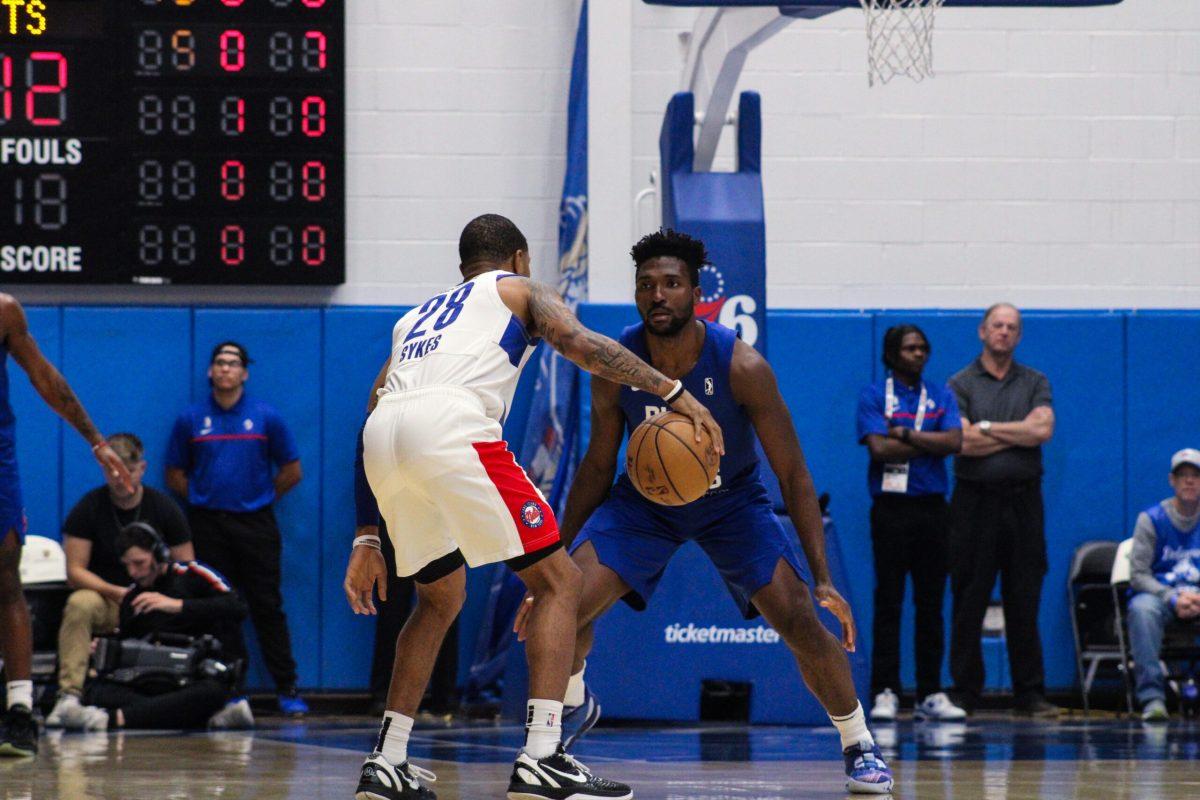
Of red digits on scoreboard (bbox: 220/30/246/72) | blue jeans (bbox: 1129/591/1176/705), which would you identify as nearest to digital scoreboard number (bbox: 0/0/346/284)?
red digits on scoreboard (bbox: 220/30/246/72)

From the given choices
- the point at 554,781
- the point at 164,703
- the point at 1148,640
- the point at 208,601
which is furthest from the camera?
the point at 1148,640

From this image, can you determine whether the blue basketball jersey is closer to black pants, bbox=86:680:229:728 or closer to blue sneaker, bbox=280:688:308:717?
black pants, bbox=86:680:229:728

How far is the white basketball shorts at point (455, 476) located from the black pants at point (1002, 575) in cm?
556

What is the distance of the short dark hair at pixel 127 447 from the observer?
9.59 meters

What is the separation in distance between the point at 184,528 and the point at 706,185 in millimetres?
3436

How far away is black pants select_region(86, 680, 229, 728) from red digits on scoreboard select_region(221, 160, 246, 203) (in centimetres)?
299

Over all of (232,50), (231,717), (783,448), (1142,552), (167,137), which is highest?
(232,50)

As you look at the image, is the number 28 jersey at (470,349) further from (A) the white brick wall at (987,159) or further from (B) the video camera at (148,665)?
(A) the white brick wall at (987,159)

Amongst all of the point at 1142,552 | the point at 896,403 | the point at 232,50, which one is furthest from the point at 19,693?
the point at 1142,552

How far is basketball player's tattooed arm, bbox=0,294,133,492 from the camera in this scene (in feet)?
22.3

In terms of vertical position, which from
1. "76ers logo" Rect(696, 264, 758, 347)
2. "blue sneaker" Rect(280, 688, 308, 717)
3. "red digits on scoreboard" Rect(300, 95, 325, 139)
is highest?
"red digits on scoreboard" Rect(300, 95, 325, 139)

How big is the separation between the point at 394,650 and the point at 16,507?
143 inches

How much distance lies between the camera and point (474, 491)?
5.00 metres

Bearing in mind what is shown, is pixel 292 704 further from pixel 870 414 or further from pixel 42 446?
pixel 870 414
